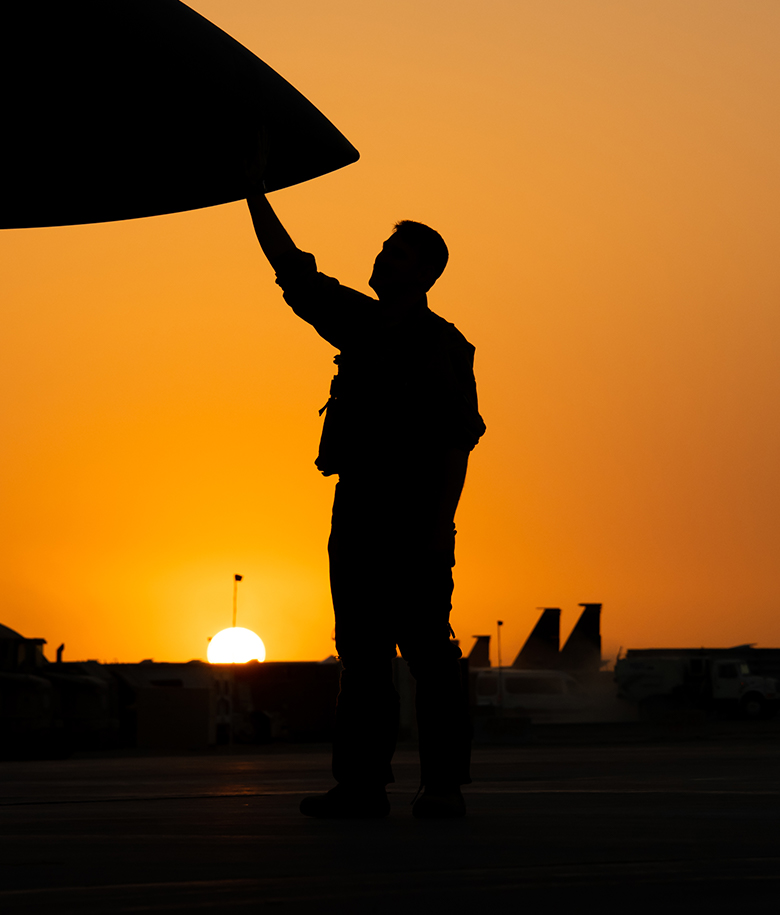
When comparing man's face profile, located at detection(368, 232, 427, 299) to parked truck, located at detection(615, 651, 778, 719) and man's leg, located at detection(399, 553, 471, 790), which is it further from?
parked truck, located at detection(615, 651, 778, 719)

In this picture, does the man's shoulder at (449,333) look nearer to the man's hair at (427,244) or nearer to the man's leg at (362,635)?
the man's hair at (427,244)

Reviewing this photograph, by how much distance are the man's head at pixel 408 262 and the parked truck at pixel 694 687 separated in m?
46.3

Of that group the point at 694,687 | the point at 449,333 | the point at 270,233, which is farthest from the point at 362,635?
the point at 694,687

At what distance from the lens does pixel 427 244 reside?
3.76 meters

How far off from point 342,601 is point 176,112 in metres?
1.68

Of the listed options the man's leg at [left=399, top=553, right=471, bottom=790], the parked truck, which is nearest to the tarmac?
the man's leg at [left=399, top=553, right=471, bottom=790]

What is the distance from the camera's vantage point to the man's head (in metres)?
3.74

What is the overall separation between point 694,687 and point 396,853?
48799 millimetres

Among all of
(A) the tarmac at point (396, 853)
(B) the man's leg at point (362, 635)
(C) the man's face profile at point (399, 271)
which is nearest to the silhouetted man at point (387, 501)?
(B) the man's leg at point (362, 635)

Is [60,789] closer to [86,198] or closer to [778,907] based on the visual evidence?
[86,198]

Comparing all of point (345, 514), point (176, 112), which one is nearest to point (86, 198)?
point (176, 112)

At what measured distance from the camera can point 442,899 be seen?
1.84m

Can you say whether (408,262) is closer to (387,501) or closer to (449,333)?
(449,333)

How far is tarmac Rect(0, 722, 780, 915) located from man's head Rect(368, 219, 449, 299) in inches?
56.6
